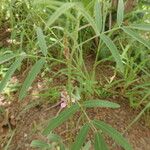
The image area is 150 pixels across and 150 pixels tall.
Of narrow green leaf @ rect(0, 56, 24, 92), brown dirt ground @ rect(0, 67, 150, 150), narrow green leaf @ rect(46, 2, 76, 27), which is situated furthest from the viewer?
brown dirt ground @ rect(0, 67, 150, 150)

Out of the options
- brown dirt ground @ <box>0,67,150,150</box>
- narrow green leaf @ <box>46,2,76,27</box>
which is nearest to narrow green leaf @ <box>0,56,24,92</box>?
narrow green leaf @ <box>46,2,76,27</box>

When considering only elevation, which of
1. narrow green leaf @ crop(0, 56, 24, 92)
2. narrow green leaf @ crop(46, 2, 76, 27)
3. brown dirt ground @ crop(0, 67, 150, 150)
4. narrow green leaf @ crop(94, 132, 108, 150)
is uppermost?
narrow green leaf @ crop(46, 2, 76, 27)

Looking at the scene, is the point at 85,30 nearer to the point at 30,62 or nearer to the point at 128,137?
the point at 30,62

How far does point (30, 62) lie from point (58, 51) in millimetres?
145

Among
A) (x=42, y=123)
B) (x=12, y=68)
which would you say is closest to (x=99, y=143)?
(x=12, y=68)

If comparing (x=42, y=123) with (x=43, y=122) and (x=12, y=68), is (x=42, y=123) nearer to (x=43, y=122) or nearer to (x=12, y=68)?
(x=43, y=122)

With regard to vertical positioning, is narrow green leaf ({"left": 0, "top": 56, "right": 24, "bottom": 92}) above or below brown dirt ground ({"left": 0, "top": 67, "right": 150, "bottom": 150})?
above

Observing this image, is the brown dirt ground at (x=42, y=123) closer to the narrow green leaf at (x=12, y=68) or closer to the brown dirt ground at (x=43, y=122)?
the brown dirt ground at (x=43, y=122)

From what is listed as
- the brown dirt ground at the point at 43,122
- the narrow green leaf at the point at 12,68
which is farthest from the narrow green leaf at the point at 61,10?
the brown dirt ground at the point at 43,122

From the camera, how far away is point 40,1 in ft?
3.08

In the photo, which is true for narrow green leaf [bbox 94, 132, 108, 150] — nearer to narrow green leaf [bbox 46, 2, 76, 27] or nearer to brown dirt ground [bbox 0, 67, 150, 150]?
narrow green leaf [bbox 46, 2, 76, 27]

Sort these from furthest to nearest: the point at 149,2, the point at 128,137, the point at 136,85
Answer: the point at 149,2, the point at 136,85, the point at 128,137

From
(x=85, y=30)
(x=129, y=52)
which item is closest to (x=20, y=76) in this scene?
(x=85, y=30)

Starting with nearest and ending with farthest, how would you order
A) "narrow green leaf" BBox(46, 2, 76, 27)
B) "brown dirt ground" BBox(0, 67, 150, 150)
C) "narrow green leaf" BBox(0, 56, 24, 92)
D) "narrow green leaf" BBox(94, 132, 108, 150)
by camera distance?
1. "narrow green leaf" BBox(46, 2, 76, 27)
2. "narrow green leaf" BBox(94, 132, 108, 150)
3. "narrow green leaf" BBox(0, 56, 24, 92)
4. "brown dirt ground" BBox(0, 67, 150, 150)
